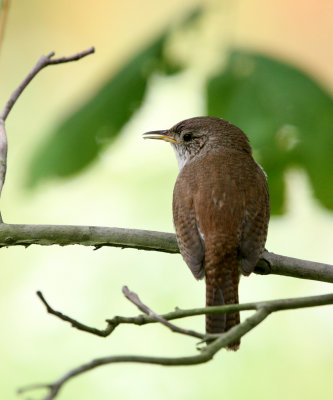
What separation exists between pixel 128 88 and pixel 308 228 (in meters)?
2.74

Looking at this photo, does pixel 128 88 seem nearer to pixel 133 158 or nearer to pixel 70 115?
pixel 70 115

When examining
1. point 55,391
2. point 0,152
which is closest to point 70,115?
point 0,152

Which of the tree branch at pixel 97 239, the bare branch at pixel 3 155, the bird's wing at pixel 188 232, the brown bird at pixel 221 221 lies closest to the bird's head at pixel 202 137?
the brown bird at pixel 221 221

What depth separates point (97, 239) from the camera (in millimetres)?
2793

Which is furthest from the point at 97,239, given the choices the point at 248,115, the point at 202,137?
the point at 202,137

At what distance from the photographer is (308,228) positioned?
17.9 feet

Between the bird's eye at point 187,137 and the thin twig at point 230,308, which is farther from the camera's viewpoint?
the bird's eye at point 187,137

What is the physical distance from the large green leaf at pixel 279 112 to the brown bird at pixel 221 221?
0.34 meters

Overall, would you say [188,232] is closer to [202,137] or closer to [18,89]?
[18,89]

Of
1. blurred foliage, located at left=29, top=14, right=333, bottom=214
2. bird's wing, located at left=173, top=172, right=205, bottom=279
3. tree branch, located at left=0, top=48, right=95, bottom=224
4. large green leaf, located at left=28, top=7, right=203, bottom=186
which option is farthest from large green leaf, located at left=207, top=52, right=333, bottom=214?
tree branch, located at left=0, top=48, right=95, bottom=224

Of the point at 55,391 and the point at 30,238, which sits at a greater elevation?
the point at 30,238

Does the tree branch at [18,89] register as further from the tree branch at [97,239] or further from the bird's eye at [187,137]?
the bird's eye at [187,137]

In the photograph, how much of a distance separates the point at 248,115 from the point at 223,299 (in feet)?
2.57

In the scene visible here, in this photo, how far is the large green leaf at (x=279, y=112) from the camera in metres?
2.96
